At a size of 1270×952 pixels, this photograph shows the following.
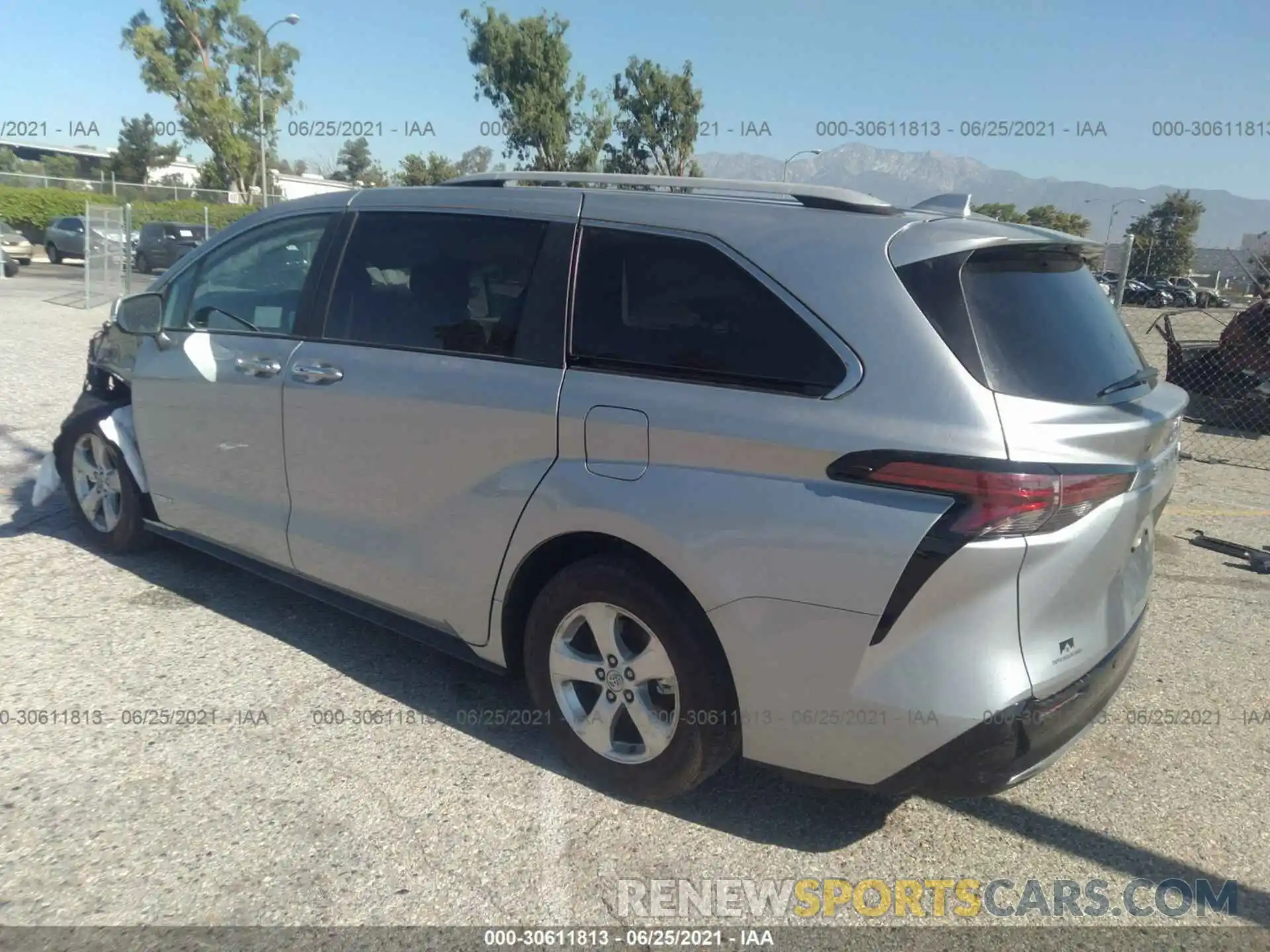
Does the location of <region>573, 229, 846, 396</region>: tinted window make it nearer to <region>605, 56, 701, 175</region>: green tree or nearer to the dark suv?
the dark suv

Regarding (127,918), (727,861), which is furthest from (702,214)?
(127,918)

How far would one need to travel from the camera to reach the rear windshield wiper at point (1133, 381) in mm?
2743

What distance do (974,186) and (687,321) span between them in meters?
12.7

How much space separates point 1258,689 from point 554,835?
3.17 m

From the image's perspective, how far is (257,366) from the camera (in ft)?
13.2

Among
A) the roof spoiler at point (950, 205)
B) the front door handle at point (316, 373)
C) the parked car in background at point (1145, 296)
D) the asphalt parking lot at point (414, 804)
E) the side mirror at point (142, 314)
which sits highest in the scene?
the parked car in background at point (1145, 296)

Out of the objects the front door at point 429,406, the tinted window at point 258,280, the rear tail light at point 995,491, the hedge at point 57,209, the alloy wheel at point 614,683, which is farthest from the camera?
the hedge at point 57,209

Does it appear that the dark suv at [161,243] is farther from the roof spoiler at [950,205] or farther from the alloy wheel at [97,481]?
the roof spoiler at [950,205]

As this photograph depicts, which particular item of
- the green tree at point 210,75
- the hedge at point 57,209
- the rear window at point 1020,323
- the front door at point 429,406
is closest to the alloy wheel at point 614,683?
the front door at point 429,406

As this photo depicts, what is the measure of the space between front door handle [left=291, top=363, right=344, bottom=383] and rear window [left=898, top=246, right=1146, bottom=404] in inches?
86.3

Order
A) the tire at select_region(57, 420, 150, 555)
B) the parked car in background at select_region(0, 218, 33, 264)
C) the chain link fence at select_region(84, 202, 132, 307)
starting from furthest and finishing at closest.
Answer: the parked car in background at select_region(0, 218, 33, 264), the chain link fence at select_region(84, 202, 132, 307), the tire at select_region(57, 420, 150, 555)

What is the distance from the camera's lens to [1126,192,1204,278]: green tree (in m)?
16.0

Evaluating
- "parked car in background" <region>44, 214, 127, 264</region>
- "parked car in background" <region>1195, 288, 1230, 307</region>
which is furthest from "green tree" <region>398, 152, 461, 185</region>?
"parked car in background" <region>1195, 288, 1230, 307</region>

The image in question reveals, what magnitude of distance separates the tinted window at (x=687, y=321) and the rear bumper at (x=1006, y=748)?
1001 millimetres
